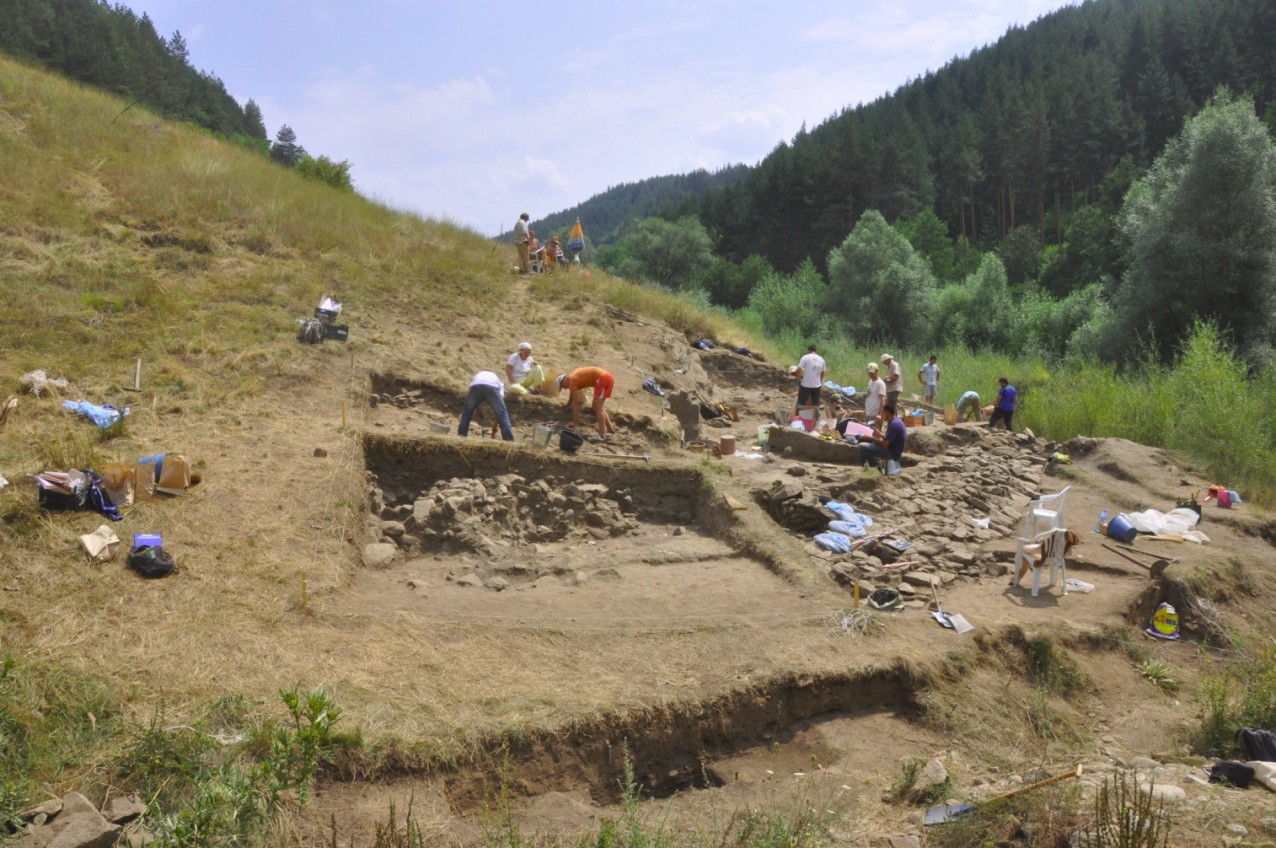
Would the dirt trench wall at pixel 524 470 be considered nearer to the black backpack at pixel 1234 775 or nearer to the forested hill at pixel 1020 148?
the black backpack at pixel 1234 775

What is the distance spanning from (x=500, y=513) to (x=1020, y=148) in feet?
202

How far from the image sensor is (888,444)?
1174 centimetres

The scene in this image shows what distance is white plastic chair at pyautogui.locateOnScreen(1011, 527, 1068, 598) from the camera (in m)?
8.84

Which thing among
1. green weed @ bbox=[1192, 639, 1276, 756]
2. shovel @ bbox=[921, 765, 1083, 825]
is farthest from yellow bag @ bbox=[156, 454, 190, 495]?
green weed @ bbox=[1192, 639, 1276, 756]

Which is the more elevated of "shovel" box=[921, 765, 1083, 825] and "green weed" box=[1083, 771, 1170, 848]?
"green weed" box=[1083, 771, 1170, 848]

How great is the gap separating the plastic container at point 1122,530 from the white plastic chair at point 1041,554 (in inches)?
81.8

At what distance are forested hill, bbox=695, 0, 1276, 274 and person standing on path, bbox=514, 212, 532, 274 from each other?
44.0 metres

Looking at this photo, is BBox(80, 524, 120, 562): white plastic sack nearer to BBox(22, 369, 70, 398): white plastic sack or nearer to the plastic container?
BBox(22, 369, 70, 398): white plastic sack

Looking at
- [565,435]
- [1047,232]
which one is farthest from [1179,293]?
[1047,232]

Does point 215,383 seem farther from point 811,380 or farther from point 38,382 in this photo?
point 811,380

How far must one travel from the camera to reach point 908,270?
34594mm

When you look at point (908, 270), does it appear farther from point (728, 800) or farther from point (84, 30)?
point (84, 30)

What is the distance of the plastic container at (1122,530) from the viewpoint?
414 inches

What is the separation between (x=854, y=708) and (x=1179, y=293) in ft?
60.4
